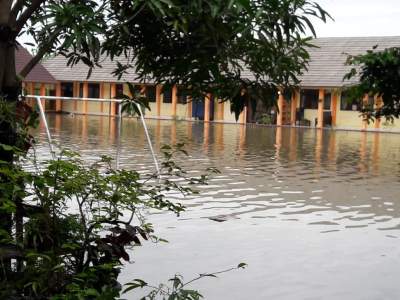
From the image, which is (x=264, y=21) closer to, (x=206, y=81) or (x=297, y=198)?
(x=206, y=81)

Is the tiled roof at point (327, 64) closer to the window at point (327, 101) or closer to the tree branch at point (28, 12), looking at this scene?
the window at point (327, 101)

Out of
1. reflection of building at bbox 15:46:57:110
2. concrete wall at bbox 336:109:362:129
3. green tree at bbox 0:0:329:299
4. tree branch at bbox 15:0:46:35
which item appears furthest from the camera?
reflection of building at bbox 15:46:57:110

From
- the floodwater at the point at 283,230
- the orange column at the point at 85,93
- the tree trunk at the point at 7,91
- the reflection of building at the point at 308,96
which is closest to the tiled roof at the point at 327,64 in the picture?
the reflection of building at the point at 308,96

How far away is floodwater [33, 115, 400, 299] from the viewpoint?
20.6ft

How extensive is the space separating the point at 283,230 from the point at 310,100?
95.7 ft

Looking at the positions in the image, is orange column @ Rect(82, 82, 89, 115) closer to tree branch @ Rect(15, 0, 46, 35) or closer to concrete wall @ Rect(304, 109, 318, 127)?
concrete wall @ Rect(304, 109, 318, 127)

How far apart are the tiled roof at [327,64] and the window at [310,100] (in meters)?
1.57

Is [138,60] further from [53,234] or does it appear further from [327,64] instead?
[327,64]

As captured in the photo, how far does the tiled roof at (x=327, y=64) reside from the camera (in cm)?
3481

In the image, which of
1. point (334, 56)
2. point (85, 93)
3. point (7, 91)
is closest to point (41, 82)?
point (85, 93)

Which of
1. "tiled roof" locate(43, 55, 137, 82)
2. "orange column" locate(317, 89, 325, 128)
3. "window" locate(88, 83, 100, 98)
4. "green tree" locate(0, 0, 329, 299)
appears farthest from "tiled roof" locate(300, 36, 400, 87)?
"green tree" locate(0, 0, 329, 299)

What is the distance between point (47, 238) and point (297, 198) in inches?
323

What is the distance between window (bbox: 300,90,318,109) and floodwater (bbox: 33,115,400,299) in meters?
18.1

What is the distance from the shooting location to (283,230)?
8.62 metres
